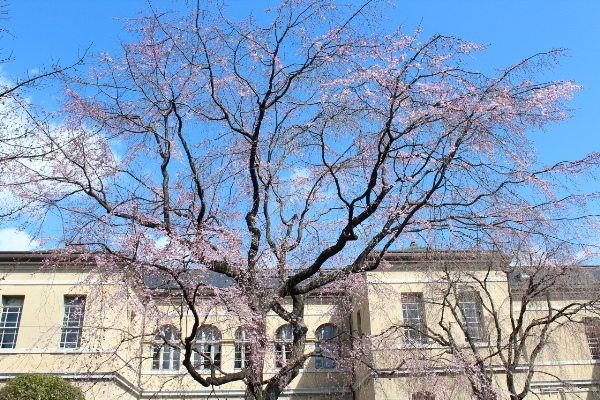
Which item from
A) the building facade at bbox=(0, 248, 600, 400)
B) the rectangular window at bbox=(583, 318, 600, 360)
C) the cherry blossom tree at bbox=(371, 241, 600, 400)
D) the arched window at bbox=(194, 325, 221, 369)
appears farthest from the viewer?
the rectangular window at bbox=(583, 318, 600, 360)

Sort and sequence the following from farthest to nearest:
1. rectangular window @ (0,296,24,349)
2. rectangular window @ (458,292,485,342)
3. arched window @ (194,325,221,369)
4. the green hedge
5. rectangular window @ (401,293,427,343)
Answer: rectangular window @ (0,296,24,349), rectangular window @ (458,292,485,342), rectangular window @ (401,293,427,343), the green hedge, arched window @ (194,325,221,369)

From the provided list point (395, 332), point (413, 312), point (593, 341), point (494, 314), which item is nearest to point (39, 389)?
point (395, 332)

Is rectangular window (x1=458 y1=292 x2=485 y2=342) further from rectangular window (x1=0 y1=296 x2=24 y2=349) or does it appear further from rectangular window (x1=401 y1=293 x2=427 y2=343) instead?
rectangular window (x1=0 y1=296 x2=24 y2=349)

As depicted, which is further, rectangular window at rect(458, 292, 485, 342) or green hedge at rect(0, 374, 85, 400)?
rectangular window at rect(458, 292, 485, 342)

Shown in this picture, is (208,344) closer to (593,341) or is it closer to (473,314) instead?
(473,314)

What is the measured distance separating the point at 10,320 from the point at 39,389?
178 inches

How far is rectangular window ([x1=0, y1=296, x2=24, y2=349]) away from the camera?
17562 mm

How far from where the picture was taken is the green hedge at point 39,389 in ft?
46.6

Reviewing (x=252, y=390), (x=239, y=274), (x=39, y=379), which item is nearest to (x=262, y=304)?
(x=239, y=274)

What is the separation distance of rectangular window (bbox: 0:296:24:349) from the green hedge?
10.7 feet

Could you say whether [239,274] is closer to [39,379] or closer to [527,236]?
[527,236]

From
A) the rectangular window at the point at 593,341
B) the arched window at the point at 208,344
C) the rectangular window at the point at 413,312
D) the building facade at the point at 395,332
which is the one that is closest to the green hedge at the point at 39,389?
the building facade at the point at 395,332

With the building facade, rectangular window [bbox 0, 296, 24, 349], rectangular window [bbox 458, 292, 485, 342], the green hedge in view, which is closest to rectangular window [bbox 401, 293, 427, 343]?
the building facade

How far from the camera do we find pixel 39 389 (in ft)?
46.7
